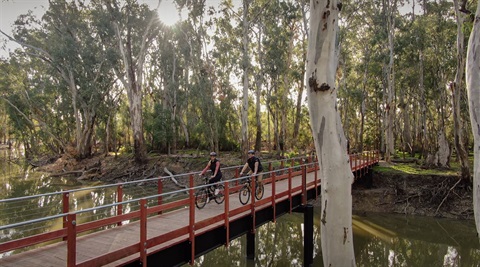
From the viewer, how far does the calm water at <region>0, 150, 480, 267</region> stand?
37.5ft

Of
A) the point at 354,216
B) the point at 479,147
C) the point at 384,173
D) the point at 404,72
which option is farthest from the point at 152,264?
the point at 404,72

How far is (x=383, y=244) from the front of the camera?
43.4 ft

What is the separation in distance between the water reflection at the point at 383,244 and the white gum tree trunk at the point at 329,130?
596 centimetres

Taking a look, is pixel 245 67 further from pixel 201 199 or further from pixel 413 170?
pixel 201 199

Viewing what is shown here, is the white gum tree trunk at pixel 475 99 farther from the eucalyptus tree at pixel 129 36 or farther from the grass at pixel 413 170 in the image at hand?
the eucalyptus tree at pixel 129 36

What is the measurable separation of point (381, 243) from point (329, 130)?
9.98 metres

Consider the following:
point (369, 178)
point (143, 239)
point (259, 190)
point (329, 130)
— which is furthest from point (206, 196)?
point (369, 178)

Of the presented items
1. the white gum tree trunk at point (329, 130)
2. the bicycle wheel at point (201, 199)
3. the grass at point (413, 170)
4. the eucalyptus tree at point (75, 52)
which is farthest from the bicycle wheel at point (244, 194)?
the eucalyptus tree at point (75, 52)

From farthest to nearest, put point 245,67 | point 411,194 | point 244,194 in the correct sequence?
point 245,67
point 411,194
point 244,194

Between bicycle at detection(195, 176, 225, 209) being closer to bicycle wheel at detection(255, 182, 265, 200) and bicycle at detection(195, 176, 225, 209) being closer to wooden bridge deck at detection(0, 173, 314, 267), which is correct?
wooden bridge deck at detection(0, 173, 314, 267)

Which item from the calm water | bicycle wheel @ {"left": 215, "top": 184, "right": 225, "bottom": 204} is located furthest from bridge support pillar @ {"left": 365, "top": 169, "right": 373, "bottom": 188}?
bicycle wheel @ {"left": 215, "top": 184, "right": 225, "bottom": 204}

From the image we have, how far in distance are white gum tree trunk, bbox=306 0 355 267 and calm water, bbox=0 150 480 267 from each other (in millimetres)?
5876

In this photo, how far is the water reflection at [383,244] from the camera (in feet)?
37.4

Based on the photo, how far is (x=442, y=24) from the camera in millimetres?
22969
